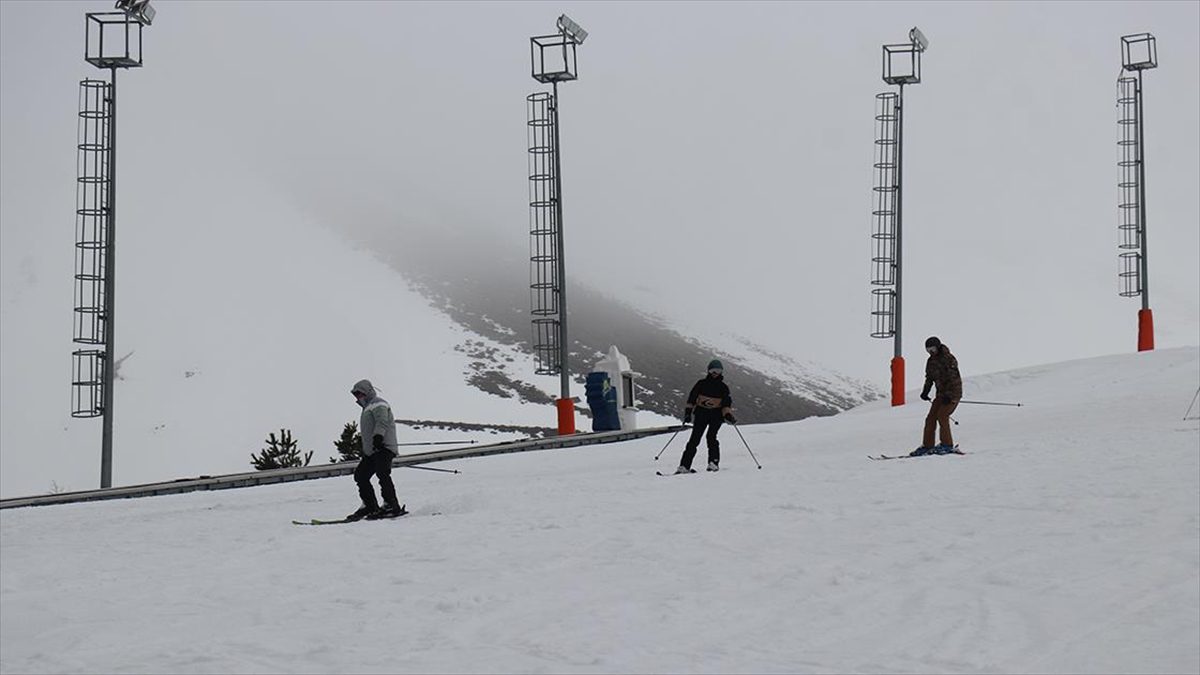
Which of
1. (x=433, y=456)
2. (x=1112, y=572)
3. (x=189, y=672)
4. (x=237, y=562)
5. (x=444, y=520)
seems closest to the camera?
(x=189, y=672)

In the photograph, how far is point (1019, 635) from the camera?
32.2ft

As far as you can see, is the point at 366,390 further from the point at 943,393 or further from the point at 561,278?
the point at 561,278

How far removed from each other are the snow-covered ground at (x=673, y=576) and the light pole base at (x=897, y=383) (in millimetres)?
17421

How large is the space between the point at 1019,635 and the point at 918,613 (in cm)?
85

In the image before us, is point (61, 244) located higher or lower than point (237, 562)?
higher

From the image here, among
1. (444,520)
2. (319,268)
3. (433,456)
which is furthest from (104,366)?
(319,268)

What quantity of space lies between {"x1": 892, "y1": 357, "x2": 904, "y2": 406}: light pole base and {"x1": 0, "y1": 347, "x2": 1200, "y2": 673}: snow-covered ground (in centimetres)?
1742

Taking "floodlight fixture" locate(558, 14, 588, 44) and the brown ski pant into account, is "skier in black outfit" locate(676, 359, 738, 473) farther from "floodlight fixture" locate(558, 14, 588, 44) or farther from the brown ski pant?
"floodlight fixture" locate(558, 14, 588, 44)

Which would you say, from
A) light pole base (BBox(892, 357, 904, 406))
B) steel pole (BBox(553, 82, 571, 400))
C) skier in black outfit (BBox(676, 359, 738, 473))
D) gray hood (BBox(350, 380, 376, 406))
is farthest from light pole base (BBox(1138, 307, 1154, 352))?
gray hood (BBox(350, 380, 376, 406))

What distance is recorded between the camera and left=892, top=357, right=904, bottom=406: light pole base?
125 ft

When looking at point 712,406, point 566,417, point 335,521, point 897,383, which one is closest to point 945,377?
point 712,406

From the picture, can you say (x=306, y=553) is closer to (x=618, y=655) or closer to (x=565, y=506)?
(x=565, y=506)

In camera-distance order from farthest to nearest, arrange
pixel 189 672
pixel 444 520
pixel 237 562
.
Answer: pixel 444 520
pixel 237 562
pixel 189 672

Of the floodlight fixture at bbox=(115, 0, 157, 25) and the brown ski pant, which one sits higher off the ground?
the floodlight fixture at bbox=(115, 0, 157, 25)
